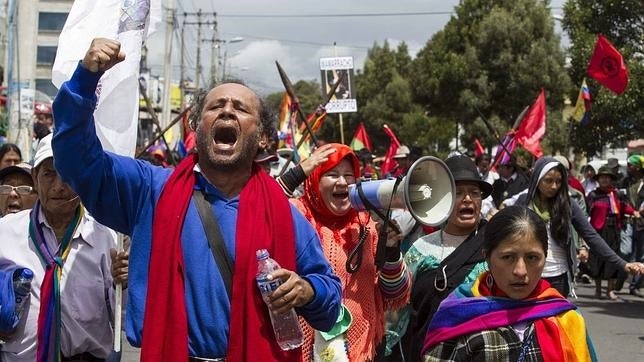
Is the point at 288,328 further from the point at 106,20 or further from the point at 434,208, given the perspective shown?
the point at 106,20

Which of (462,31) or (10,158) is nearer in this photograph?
(10,158)

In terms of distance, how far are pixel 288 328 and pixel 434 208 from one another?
1.19 meters

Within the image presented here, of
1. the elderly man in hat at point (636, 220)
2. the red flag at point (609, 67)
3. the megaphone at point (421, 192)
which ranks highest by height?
the red flag at point (609, 67)

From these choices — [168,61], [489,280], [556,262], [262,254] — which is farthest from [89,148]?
[168,61]

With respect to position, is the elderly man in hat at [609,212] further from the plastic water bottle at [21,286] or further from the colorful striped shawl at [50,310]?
the plastic water bottle at [21,286]

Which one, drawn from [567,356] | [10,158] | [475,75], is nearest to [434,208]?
[567,356]

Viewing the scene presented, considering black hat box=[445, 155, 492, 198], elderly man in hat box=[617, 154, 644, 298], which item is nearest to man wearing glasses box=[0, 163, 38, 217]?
black hat box=[445, 155, 492, 198]

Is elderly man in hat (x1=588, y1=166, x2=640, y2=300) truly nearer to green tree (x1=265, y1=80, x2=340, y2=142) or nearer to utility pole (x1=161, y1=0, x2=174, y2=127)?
green tree (x1=265, y1=80, x2=340, y2=142)

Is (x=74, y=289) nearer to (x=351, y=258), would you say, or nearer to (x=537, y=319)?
(x=351, y=258)

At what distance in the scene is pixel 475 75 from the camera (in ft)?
107

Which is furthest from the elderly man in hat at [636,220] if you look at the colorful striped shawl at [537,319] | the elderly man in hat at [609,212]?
the colorful striped shawl at [537,319]

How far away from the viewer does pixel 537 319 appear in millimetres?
3543

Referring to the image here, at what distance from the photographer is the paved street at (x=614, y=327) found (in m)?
9.02

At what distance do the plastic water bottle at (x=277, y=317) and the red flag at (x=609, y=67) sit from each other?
42.1 feet
